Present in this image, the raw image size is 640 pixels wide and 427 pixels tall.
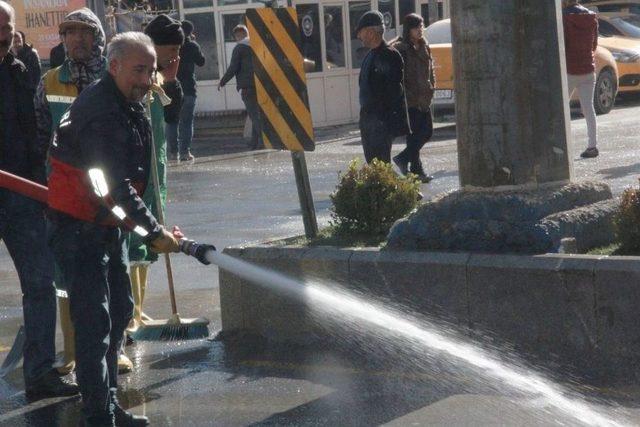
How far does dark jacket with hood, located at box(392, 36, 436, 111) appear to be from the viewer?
12.4 meters

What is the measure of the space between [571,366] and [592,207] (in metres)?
1.20

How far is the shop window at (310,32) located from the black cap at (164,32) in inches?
542

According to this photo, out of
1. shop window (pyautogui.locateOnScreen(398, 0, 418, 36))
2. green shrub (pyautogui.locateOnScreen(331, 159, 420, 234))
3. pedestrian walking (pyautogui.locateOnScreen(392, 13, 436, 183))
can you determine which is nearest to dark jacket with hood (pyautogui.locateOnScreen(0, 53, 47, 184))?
green shrub (pyautogui.locateOnScreen(331, 159, 420, 234))

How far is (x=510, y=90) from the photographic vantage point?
7074mm

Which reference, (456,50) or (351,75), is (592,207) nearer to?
(456,50)

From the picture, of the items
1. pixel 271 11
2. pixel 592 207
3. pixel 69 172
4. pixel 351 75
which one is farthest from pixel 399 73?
pixel 351 75

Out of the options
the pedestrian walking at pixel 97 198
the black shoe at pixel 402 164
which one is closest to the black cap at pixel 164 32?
the pedestrian walking at pixel 97 198

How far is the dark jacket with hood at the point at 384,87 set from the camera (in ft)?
36.5

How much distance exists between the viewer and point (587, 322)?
6.16m

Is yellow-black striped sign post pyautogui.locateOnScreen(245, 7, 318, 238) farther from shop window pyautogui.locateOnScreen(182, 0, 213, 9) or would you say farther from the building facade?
shop window pyautogui.locateOnScreen(182, 0, 213, 9)

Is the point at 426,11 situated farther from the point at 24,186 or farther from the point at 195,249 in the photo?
the point at 195,249

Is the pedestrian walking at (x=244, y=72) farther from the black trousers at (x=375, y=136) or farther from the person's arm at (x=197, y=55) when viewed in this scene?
the black trousers at (x=375, y=136)

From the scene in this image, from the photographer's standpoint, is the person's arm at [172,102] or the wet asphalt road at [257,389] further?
the person's arm at [172,102]

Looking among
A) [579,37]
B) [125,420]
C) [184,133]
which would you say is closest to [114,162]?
[125,420]
